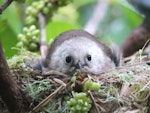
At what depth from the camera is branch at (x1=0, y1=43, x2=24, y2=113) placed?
1858 millimetres

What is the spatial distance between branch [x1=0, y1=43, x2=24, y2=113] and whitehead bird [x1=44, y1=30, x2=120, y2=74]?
1.84 feet

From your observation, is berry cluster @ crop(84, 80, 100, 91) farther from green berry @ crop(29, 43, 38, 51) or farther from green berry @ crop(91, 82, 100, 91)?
green berry @ crop(29, 43, 38, 51)

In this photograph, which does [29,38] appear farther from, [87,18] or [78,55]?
[87,18]

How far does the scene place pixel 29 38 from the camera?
2938mm

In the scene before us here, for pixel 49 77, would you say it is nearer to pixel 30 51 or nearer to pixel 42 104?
pixel 42 104

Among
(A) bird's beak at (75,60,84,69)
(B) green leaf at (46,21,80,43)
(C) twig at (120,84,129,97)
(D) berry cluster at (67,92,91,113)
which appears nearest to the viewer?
(D) berry cluster at (67,92,91,113)

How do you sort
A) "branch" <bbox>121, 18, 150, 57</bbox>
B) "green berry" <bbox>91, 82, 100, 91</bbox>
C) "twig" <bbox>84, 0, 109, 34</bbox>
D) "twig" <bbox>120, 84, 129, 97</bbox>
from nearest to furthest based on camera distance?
"green berry" <bbox>91, 82, 100, 91</bbox>
"twig" <bbox>120, 84, 129, 97</bbox>
"branch" <bbox>121, 18, 150, 57</bbox>
"twig" <bbox>84, 0, 109, 34</bbox>

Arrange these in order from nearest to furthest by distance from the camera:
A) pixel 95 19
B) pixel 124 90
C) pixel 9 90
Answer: pixel 9 90 < pixel 124 90 < pixel 95 19

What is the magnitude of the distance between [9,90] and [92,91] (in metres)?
0.47

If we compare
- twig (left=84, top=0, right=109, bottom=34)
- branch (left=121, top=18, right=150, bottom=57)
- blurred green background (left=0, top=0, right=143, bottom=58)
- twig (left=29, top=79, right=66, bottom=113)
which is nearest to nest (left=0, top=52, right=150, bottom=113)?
twig (left=29, top=79, right=66, bottom=113)

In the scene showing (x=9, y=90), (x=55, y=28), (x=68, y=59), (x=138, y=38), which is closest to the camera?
(x=9, y=90)

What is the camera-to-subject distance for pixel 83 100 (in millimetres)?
2031

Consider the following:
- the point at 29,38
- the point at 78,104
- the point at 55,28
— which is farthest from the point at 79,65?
the point at 55,28

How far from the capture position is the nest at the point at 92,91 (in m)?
2.25
